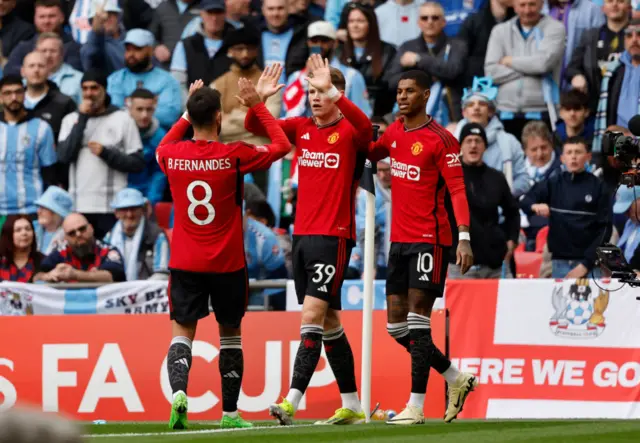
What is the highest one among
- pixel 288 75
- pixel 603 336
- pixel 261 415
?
pixel 288 75

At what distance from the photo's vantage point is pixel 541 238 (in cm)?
1446

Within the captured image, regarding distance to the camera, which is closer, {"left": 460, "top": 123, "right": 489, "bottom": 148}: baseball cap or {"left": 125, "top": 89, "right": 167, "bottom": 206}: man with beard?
{"left": 460, "top": 123, "right": 489, "bottom": 148}: baseball cap

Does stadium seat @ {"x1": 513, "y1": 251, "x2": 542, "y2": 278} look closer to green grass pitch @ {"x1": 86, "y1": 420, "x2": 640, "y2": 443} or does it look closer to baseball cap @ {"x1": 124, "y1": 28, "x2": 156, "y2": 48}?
green grass pitch @ {"x1": 86, "y1": 420, "x2": 640, "y2": 443}

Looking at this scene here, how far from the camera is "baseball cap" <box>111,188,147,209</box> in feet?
48.8

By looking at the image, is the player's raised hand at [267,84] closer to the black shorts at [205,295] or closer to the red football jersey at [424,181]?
the red football jersey at [424,181]

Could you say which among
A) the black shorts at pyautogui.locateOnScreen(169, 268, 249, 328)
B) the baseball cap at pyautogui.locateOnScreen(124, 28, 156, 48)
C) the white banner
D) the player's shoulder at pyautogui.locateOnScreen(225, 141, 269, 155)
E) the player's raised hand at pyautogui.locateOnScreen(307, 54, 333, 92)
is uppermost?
the baseball cap at pyautogui.locateOnScreen(124, 28, 156, 48)

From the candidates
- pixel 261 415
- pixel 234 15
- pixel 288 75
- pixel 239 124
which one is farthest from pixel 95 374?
pixel 234 15

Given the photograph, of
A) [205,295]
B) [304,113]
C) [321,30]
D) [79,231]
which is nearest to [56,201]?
[79,231]

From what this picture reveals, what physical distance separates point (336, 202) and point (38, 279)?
5.84 meters

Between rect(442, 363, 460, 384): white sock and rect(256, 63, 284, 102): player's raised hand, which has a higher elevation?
rect(256, 63, 284, 102): player's raised hand

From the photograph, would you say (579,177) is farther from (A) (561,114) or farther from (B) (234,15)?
(B) (234,15)

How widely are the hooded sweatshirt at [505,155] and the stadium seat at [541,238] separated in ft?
1.76

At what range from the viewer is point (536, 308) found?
1220 centimetres

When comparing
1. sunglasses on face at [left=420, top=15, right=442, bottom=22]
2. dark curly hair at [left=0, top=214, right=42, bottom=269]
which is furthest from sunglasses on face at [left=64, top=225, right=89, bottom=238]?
sunglasses on face at [left=420, top=15, right=442, bottom=22]
